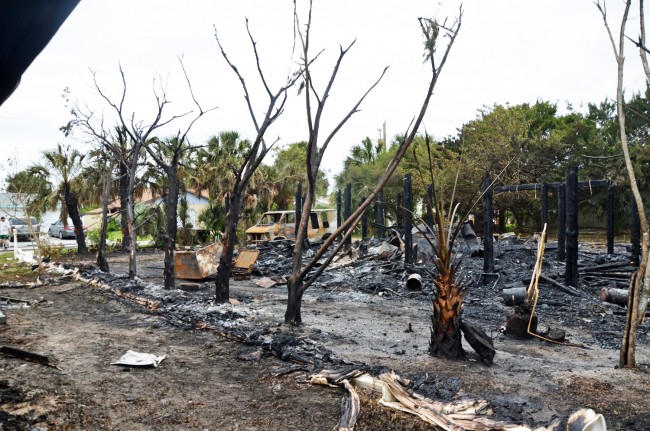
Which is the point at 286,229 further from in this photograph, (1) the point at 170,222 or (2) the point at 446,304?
(2) the point at 446,304

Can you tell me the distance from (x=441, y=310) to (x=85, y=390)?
3.88 metres

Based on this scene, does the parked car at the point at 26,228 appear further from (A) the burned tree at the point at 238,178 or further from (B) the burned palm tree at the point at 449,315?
(B) the burned palm tree at the point at 449,315

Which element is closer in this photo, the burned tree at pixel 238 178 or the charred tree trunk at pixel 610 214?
the burned tree at pixel 238 178

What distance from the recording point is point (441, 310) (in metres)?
6.79

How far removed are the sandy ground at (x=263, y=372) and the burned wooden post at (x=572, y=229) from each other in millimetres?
1559

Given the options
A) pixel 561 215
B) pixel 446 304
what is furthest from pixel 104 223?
pixel 561 215

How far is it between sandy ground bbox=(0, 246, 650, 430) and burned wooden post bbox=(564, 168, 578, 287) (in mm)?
1559

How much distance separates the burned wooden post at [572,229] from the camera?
12055 millimetres

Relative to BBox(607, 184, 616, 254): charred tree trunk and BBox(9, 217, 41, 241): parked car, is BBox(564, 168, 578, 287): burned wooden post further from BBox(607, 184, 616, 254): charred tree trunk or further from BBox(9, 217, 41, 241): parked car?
BBox(9, 217, 41, 241): parked car

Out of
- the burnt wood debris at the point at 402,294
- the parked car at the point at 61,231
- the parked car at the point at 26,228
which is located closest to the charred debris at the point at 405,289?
the burnt wood debris at the point at 402,294

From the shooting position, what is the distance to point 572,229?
12.1 metres

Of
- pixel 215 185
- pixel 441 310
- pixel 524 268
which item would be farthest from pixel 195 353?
pixel 215 185

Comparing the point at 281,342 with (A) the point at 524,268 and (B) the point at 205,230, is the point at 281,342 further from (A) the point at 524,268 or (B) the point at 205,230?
(B) the point at 205,230

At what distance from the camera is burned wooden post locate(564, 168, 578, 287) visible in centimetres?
1205
